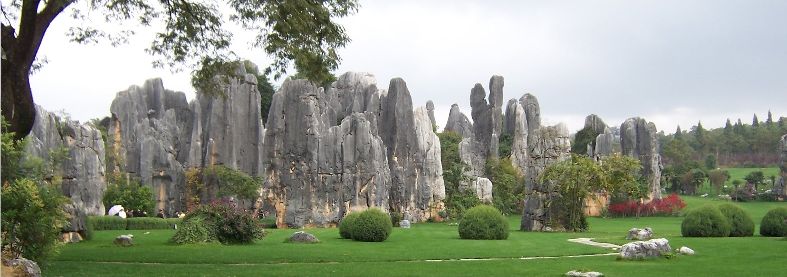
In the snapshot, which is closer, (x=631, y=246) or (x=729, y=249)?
(x=631, y=246)

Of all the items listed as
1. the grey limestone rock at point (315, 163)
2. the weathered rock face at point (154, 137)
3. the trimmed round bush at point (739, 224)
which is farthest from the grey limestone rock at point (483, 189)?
the trimmed round bush at point (739, 224)

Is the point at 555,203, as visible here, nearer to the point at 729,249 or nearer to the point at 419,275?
the point at 729,249

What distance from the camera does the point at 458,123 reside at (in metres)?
89.8

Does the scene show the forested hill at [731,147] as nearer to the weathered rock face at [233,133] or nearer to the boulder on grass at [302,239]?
→ the weathered rock face at [233,133]

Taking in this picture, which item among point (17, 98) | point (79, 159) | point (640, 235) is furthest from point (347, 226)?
point (79, 159)

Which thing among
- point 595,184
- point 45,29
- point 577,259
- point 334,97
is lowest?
point 577,259

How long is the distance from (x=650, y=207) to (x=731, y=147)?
64.7 meters

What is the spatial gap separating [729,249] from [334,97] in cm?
5170

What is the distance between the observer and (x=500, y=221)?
32812 millimetres

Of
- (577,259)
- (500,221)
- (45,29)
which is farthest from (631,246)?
(45,29)

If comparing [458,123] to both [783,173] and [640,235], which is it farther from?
[640,235]

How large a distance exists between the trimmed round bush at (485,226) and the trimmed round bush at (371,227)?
402cm

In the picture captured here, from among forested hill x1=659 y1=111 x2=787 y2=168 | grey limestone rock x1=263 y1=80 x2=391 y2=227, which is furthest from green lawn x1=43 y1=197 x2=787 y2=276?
forested hill x1=659 y1=111 x2=787 y2=168

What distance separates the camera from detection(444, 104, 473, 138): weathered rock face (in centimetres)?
8905
